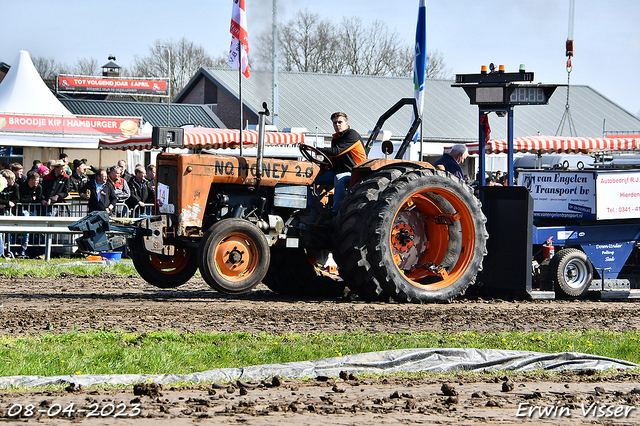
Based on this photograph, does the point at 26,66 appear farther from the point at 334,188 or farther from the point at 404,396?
the point at 404,396

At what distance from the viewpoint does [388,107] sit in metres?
40.6

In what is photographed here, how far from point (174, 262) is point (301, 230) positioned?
4.93ft

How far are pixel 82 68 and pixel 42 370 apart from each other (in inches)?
3281

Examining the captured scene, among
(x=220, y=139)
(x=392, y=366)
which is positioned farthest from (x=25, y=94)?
(x=392, y=366)

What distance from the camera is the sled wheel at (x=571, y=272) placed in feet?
34.4

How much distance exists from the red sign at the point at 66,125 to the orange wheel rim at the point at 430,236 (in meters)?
18.2

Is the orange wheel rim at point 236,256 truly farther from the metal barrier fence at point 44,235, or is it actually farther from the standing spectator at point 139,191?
the standing spectator at point 139,191

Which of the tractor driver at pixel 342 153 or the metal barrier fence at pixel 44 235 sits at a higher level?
the tractor driver at pixel 342 153

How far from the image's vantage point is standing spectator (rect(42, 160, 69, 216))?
1559 centimetres

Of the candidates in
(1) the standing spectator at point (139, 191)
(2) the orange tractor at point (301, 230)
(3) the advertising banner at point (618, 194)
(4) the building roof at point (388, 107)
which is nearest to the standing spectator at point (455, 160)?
(2) the orange tractor at point (301, 230)

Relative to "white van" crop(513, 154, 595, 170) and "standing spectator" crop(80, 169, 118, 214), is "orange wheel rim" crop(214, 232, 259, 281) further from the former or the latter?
"white van" crop(513, 154, 595, 170)

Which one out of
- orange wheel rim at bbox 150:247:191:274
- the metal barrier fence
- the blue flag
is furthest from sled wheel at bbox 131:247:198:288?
the blue flag

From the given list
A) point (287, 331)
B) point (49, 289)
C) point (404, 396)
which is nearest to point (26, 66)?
point (49, 289)

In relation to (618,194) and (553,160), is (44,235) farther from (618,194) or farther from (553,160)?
(553,160)
